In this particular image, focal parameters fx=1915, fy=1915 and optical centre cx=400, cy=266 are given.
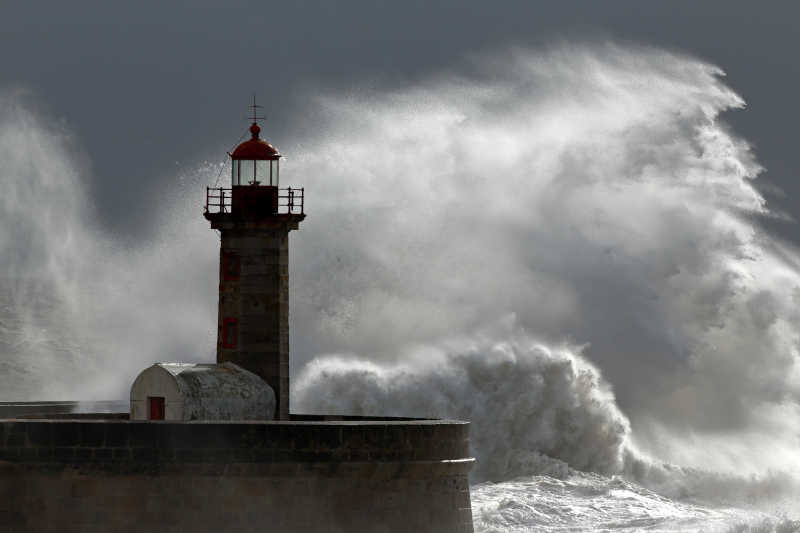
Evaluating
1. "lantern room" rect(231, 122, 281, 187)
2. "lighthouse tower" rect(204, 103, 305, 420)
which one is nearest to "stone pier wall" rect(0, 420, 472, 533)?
"lighthouse tower" rect(204, 103, 305, 420)

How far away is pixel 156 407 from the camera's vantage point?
20656mm

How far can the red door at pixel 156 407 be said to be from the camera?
20.6 metres

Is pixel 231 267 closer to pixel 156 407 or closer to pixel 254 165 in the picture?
pixel 254 165

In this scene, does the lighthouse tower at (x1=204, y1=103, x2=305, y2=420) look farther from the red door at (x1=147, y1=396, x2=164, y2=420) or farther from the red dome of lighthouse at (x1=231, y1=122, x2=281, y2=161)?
the red door at (x1=147, y1=396, x2=164, y2=420)

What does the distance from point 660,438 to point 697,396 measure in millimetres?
1677

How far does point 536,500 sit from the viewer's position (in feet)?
92.5

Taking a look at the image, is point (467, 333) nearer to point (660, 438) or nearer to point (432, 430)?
point (660, 438)

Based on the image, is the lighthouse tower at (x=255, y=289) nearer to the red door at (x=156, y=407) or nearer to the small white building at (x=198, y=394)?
the small white building at (x=198, y=394)

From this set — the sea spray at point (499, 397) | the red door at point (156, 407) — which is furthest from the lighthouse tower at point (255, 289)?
the sea spray at point (499, 397)

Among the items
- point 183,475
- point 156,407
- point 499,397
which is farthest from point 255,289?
point 499,397

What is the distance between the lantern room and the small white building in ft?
7.04

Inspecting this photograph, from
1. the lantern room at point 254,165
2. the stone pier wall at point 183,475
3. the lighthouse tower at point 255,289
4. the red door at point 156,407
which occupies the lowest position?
the stone pier wall at point 183,475

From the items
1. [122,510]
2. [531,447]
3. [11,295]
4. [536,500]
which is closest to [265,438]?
[122,510]

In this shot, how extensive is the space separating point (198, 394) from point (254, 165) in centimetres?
301
